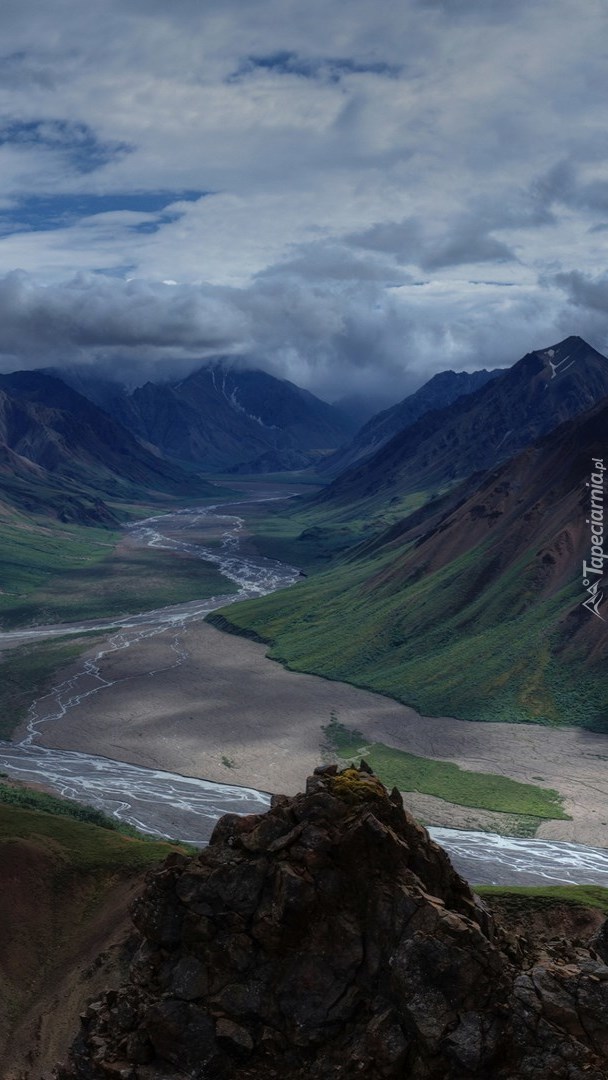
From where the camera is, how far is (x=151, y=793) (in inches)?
4862

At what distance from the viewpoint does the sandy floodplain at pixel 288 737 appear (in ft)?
410

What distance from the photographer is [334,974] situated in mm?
40406

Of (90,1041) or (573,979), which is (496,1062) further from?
(90,1041)

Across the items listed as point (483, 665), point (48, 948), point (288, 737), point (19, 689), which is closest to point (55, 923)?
point (48, 948)

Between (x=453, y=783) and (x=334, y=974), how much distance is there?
90.7m

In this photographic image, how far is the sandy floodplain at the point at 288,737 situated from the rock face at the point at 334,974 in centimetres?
7648

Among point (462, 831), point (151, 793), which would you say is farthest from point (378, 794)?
point (151, 793)

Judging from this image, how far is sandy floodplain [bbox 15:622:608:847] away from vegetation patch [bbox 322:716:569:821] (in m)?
1.92

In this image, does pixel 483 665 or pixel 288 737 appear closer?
pixel 288 737

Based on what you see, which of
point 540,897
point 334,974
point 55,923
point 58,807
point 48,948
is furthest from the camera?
point 58,807

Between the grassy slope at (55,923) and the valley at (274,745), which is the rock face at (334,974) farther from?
the valley at (274,745)

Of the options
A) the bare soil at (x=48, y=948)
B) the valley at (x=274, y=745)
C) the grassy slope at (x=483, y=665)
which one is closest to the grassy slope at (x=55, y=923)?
the bare soil at (x=48, y=948)

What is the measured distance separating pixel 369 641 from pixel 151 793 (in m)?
83.1

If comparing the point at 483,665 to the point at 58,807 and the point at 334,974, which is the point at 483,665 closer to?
the point at 58,807
